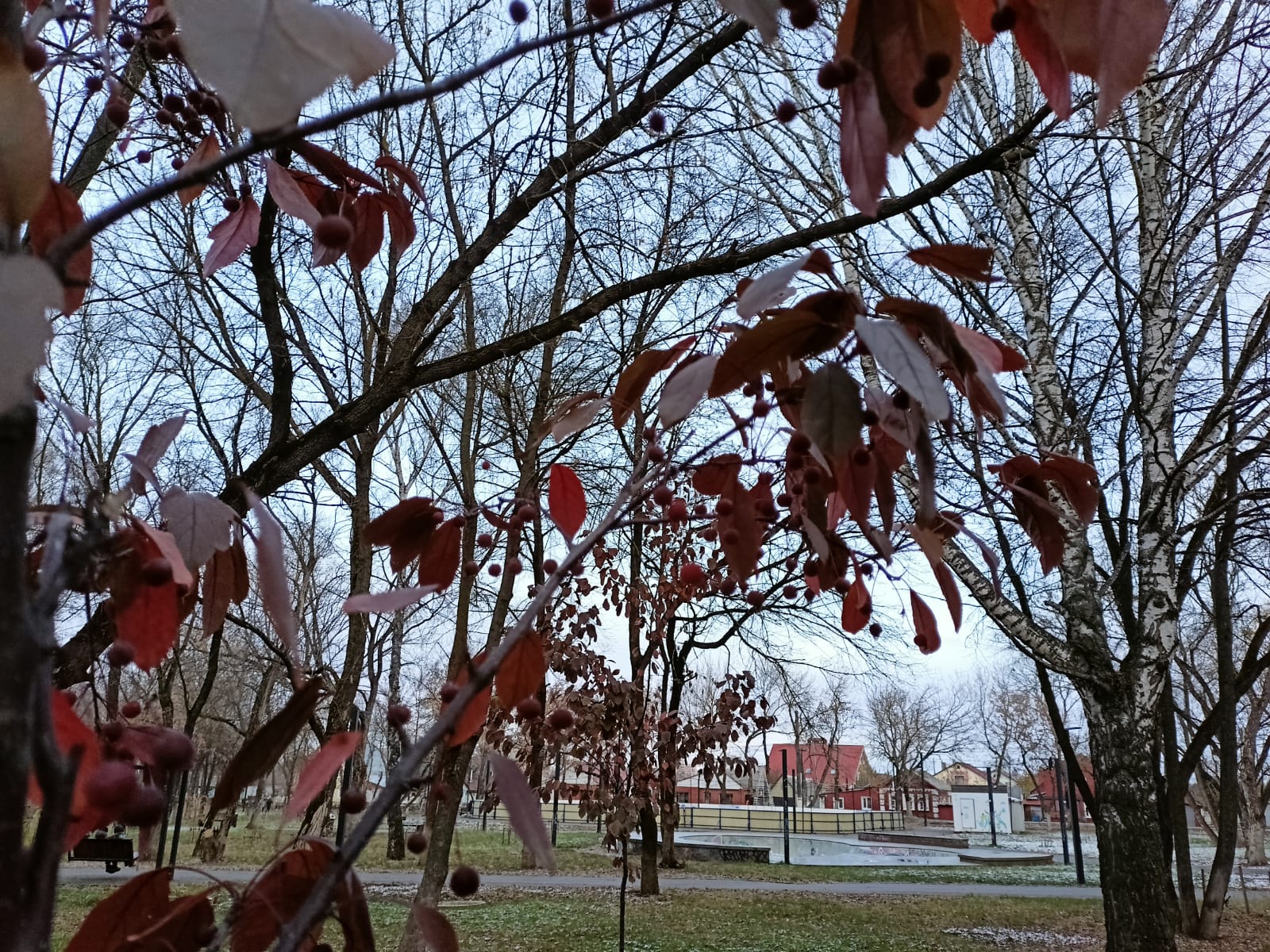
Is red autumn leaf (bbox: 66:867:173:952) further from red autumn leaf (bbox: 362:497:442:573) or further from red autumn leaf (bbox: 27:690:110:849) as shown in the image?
red autumn leaf (bbox: 362:497:442:573)

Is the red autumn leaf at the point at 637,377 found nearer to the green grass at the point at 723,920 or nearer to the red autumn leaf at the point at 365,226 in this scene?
the red autumn leaf at the point at 365,226

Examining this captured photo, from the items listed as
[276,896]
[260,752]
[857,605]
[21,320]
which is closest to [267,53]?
[21,320]

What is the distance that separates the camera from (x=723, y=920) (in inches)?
311

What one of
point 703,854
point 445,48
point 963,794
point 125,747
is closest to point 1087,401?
point 445,48

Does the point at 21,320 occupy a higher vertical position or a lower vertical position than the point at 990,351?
lower

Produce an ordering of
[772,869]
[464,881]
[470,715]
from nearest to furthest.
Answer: [464,881] → [470,715] → [772,869]

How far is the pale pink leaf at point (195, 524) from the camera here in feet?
2.03

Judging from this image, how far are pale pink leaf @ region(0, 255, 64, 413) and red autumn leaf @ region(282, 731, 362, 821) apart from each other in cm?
27

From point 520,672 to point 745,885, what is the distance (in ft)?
40.0

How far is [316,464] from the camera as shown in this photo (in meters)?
5.73

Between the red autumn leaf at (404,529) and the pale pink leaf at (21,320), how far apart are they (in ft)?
1.61

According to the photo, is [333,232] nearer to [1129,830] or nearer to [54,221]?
[54,221]

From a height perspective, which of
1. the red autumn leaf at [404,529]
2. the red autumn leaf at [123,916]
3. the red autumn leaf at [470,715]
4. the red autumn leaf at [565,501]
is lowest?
the red autumn leaf at [123,916]

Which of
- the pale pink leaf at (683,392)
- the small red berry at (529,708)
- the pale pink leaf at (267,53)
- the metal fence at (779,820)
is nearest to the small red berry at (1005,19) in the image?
the pale pink leaf at (683,392)
